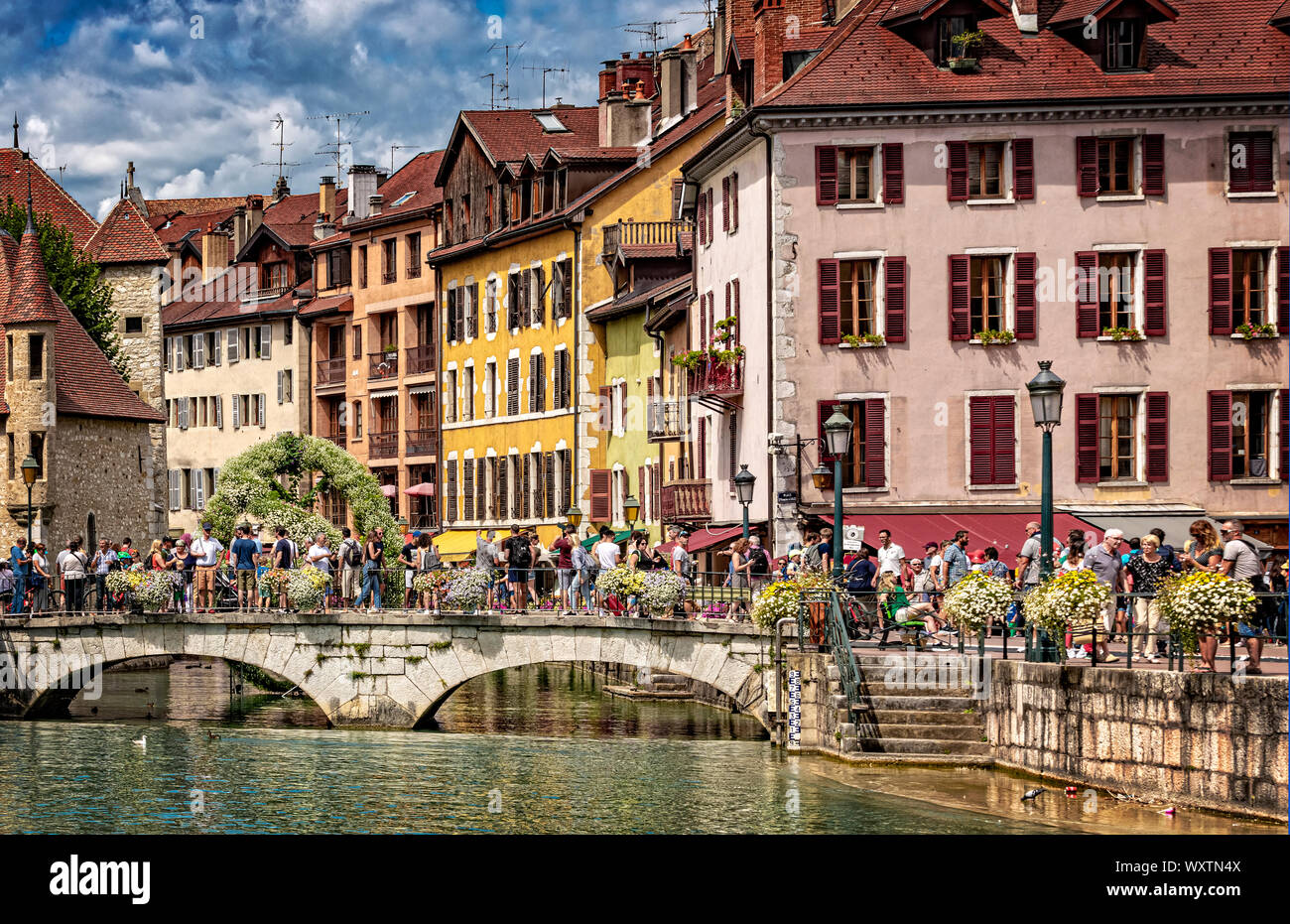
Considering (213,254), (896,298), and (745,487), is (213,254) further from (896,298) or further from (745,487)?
(745,487)

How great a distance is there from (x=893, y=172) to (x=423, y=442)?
31.5 metres

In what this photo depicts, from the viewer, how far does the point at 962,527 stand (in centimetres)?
3928

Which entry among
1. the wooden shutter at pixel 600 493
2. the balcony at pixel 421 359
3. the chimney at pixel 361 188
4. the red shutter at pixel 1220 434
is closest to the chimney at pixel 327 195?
the chimney at pixel 361 188

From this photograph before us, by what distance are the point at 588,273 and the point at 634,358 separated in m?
3.57

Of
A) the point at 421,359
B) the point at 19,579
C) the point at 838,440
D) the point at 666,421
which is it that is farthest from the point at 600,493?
the point at 838,440

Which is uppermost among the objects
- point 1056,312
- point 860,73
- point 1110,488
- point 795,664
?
point 860,73

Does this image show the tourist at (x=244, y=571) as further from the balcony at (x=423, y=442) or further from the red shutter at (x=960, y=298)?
the balcony at (x=423, y=442)

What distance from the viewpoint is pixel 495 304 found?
63.2 m

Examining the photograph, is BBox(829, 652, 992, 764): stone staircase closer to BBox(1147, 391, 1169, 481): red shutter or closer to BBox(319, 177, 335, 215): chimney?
BBox(1147, 391, 1169, 481): red shutter

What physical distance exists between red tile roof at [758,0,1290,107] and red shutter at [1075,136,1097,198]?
0.96 metres

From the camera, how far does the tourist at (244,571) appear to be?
35312 mm

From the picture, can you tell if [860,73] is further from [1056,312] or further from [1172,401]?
[1172,401]

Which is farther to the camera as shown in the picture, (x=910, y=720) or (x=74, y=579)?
(x=74, y=579)
